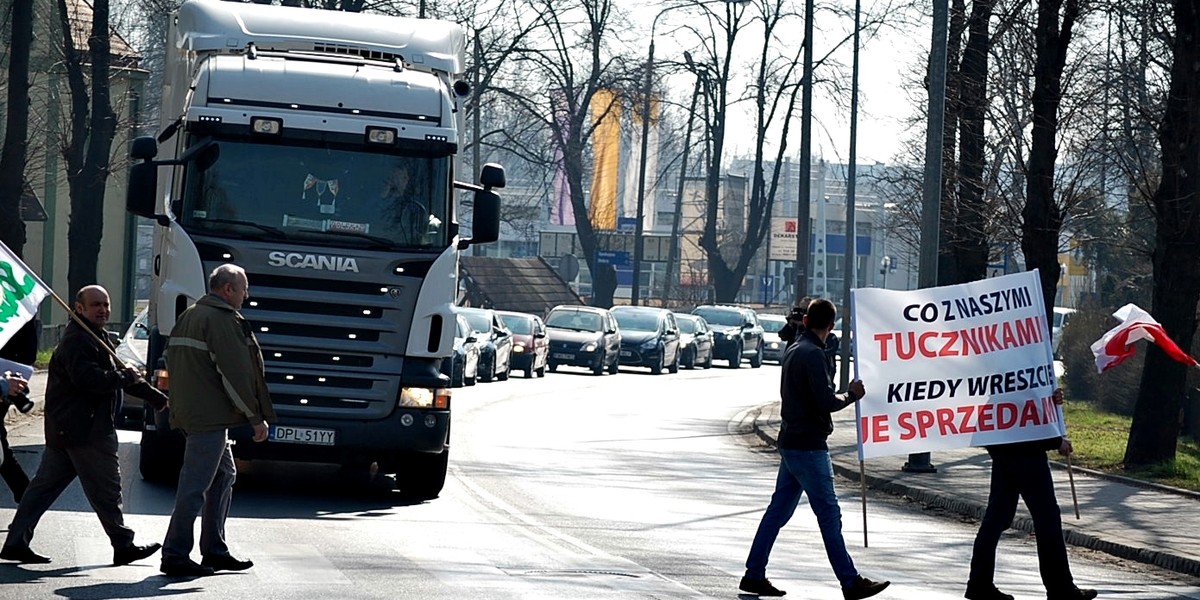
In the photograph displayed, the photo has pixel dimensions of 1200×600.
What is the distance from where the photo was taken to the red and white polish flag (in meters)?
12.5

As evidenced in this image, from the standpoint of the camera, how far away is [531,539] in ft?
41.9

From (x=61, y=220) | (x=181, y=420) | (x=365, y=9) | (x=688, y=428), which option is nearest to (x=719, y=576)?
(x=181, y=420)

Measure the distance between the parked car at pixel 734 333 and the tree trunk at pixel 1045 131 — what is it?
36.6 meters

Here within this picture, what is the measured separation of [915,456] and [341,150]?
8.95 m

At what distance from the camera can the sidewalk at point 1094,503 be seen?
14.4 metres

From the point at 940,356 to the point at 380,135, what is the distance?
4.89 meters

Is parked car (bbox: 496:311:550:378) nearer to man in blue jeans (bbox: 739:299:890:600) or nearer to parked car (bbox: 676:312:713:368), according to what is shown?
parked car (bbox: 676:312:713:368)

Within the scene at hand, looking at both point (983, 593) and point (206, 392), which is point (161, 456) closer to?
point (206, 392)

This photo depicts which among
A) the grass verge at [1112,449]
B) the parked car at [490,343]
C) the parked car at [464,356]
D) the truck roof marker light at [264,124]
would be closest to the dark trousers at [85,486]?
the truck roof marker light at [264,124]

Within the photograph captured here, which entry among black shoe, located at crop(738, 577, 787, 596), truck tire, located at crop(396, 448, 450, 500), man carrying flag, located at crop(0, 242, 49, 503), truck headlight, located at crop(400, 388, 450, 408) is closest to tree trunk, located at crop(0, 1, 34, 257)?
truck tire, located at crop(396, 448, 450, 500)

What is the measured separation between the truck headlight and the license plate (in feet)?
2.08

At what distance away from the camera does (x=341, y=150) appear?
1460 cm

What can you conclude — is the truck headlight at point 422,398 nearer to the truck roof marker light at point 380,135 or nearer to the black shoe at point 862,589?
the truck roof marker light at point 380,135

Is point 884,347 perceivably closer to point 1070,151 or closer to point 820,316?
point 820,316
